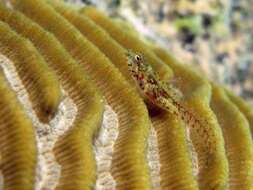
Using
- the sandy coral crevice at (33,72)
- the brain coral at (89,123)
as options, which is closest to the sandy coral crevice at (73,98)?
the brain coral at (89,123)

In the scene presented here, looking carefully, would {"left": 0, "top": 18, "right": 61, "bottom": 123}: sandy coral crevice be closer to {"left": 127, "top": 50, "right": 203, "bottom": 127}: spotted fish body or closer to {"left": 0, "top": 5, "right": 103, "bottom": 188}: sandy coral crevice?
{"left": 0, "top": 5, "right": 103, "bottom": 188}: sandy coral crevice

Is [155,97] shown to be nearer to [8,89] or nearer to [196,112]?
[196,112]

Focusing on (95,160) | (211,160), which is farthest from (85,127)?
(211,160)

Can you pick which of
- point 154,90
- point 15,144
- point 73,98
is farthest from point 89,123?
point 154,90

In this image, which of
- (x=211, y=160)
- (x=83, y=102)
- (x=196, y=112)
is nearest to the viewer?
(x=83, y=102)

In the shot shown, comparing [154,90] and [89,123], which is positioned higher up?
[154,90]

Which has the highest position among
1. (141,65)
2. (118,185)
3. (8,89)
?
(141,65)

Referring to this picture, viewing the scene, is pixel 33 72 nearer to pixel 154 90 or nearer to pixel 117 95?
pixel 117 95
